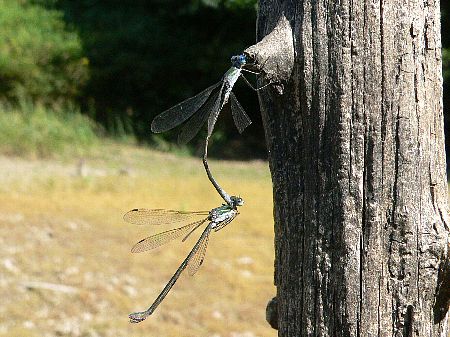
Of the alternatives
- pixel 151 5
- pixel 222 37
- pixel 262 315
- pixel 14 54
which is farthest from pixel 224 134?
pixel 262 315

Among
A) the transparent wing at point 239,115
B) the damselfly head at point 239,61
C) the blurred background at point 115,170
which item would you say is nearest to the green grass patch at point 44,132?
the blurred background at point 115,170

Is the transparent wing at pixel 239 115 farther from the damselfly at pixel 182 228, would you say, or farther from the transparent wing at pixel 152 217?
the transparent wing at pixel 152 217

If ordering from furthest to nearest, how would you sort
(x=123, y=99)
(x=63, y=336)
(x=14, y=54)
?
(x=123, y=99) → (x=14, y=54) → (x=63, y=336)

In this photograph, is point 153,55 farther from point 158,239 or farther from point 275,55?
point 275,55

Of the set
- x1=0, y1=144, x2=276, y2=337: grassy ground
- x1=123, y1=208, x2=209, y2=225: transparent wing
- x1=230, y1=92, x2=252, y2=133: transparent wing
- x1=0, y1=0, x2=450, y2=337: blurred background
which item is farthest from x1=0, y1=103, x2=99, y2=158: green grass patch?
x1=230, y1=92, x2=252, y2=133: transparent wing

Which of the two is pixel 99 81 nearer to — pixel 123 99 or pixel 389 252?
pixel 123 99
